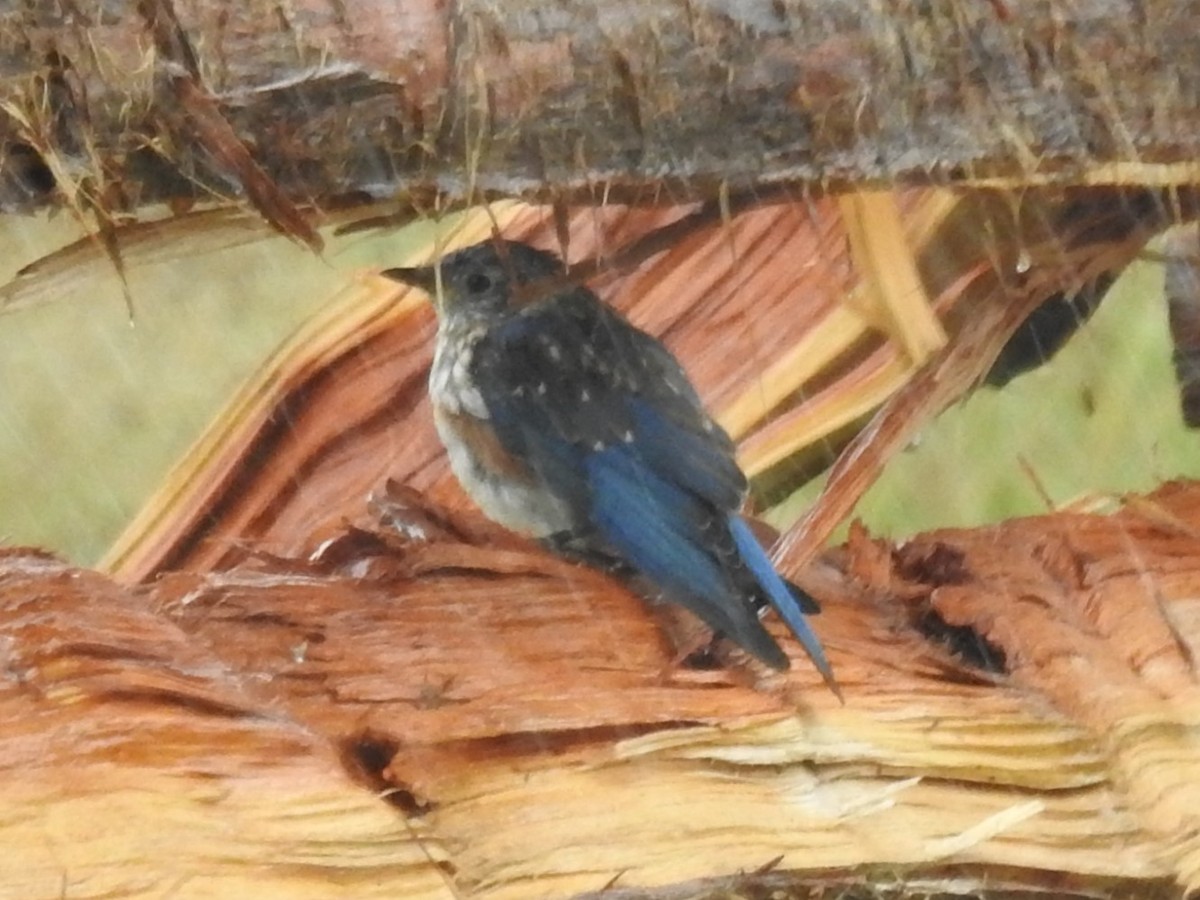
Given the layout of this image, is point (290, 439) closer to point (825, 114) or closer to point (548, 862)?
point (548, 862)

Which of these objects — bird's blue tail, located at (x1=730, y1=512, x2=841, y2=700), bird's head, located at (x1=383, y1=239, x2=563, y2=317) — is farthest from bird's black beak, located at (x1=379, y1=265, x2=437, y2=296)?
bird's blue tail, located at (x1=730, y1=512, x2=841, y2=700)

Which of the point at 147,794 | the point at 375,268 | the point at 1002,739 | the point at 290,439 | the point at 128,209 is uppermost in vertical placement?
the point at 128,209

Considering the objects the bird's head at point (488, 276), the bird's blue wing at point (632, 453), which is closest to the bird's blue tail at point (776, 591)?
the bird's blue wing at point (632, 453)

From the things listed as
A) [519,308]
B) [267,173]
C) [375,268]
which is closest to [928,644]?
[519,308]

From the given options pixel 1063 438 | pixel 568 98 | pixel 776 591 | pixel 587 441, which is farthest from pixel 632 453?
pixel 1063 438

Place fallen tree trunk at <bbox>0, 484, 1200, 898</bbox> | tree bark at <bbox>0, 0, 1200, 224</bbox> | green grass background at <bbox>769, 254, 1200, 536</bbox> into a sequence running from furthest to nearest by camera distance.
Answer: green grass background at <bbox>769, 254, 1200, 536</bbox>, fallen tree trunk at <bbox>0, 484, 1200, 898</bbox>, tree bark at <bbox>0, 0, 1200, 224</bbox>

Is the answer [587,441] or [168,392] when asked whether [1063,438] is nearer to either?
[587,441]

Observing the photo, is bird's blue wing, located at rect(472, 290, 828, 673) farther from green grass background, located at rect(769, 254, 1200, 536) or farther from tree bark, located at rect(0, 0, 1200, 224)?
tree bark, located at rect(0, 0, 1200, 224)
